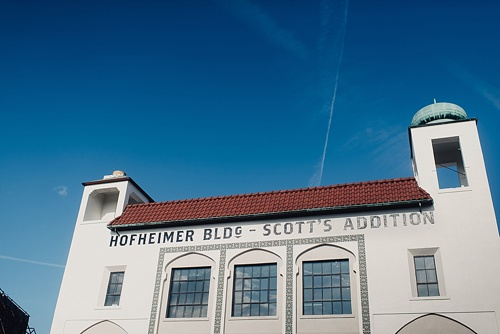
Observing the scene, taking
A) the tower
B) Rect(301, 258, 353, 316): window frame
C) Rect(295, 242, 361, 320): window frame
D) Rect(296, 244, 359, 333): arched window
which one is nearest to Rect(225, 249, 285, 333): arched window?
Rect(295, 242, 361, 320): window frame

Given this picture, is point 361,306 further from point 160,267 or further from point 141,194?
point 141,194

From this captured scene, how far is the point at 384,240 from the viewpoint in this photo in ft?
53.9

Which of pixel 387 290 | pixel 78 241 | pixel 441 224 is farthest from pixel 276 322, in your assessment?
pixel 78 241

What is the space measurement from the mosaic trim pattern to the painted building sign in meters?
0.25

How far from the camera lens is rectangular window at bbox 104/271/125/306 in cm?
1862

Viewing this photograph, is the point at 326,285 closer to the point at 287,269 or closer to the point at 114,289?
the point at 287,269

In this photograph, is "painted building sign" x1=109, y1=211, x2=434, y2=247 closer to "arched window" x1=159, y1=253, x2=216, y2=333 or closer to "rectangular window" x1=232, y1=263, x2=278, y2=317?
"arched window" x1=159, y1=253, x2=216, y2=333

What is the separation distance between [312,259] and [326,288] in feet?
3.66

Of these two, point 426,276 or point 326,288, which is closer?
point 426,276

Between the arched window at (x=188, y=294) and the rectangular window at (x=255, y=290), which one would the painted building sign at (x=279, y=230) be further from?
the rectangular window at (x=255, y=290)

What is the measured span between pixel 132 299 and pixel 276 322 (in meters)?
5.69

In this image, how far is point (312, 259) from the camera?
16938 millimetres

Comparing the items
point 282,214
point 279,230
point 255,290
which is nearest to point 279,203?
point 282,214

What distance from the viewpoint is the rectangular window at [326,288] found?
52.3ft
